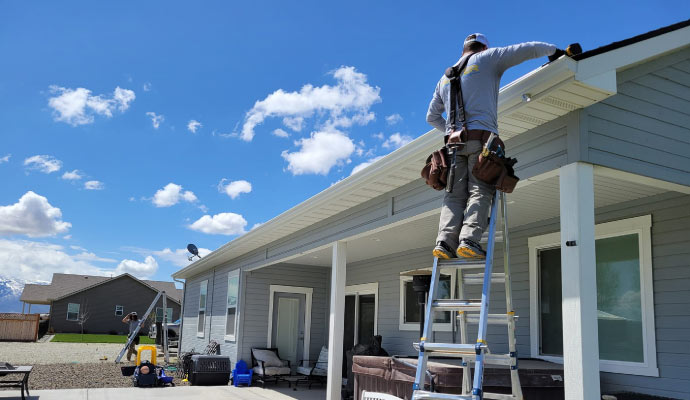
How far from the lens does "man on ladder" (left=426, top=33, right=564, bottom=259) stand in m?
3.60

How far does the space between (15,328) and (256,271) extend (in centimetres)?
2554

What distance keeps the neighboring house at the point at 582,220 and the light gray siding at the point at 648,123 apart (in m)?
0.01

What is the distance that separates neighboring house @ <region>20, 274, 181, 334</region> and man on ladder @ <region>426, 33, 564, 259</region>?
40.7 metres

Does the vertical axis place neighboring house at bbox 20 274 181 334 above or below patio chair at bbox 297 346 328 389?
above

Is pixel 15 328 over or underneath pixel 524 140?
underneath

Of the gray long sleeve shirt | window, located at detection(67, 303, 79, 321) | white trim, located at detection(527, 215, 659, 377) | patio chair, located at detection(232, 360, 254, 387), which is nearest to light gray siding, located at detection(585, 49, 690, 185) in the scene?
the gray long sleeve shirt

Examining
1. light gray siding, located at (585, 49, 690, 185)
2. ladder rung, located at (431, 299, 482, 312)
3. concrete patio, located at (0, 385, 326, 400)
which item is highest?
light gray siding, located at (585, 49, 690, 185)

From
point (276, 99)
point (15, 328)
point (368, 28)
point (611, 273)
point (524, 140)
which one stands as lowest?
point (15, 328)

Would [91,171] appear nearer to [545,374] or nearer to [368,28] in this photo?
[368,28]

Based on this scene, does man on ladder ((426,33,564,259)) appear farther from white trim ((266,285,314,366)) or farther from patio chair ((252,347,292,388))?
white trim ((266,285,314,366))

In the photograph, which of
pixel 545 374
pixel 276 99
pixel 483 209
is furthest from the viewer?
pixel 276 99

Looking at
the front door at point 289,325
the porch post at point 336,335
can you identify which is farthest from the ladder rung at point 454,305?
the front door at point 289,325

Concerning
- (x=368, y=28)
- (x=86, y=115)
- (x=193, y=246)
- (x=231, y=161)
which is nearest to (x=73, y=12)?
(x=368, y=28)

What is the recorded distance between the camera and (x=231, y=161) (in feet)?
102
